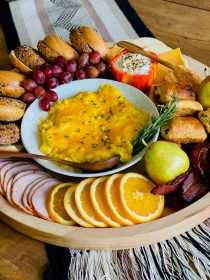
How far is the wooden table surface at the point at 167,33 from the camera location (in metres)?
1.22

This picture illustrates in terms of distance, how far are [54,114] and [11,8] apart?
1.07 metres

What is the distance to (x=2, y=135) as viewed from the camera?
1354 mm

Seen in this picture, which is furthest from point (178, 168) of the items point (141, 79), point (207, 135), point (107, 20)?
point (107, 20)

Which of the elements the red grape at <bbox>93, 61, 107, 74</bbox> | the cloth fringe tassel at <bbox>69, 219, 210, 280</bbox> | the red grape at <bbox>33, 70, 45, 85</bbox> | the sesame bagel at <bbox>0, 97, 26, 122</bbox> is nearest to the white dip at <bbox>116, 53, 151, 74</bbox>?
the red grape at <bbox>93, 61, 107, 74</bbox>

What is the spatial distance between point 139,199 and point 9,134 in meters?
0.45

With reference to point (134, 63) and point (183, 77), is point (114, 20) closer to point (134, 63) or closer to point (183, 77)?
point (134, 63)

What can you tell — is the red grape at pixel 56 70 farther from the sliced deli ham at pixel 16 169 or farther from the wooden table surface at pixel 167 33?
the wooden table surface at pixel 167 33

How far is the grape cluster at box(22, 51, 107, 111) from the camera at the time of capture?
1.49 meters

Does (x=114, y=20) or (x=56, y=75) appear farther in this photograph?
(x=114, y=20)

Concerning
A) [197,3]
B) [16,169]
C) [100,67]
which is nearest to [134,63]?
[100,67]

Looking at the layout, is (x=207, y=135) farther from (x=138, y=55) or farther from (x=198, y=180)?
(x=138, y=55)

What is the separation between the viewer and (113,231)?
1.16 m

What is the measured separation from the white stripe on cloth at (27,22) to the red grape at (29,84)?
607 mm

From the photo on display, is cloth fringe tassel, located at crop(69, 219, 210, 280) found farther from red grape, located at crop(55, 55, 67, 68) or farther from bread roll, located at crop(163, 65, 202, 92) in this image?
red grape, located at crop(55, 55, 67, 68)
